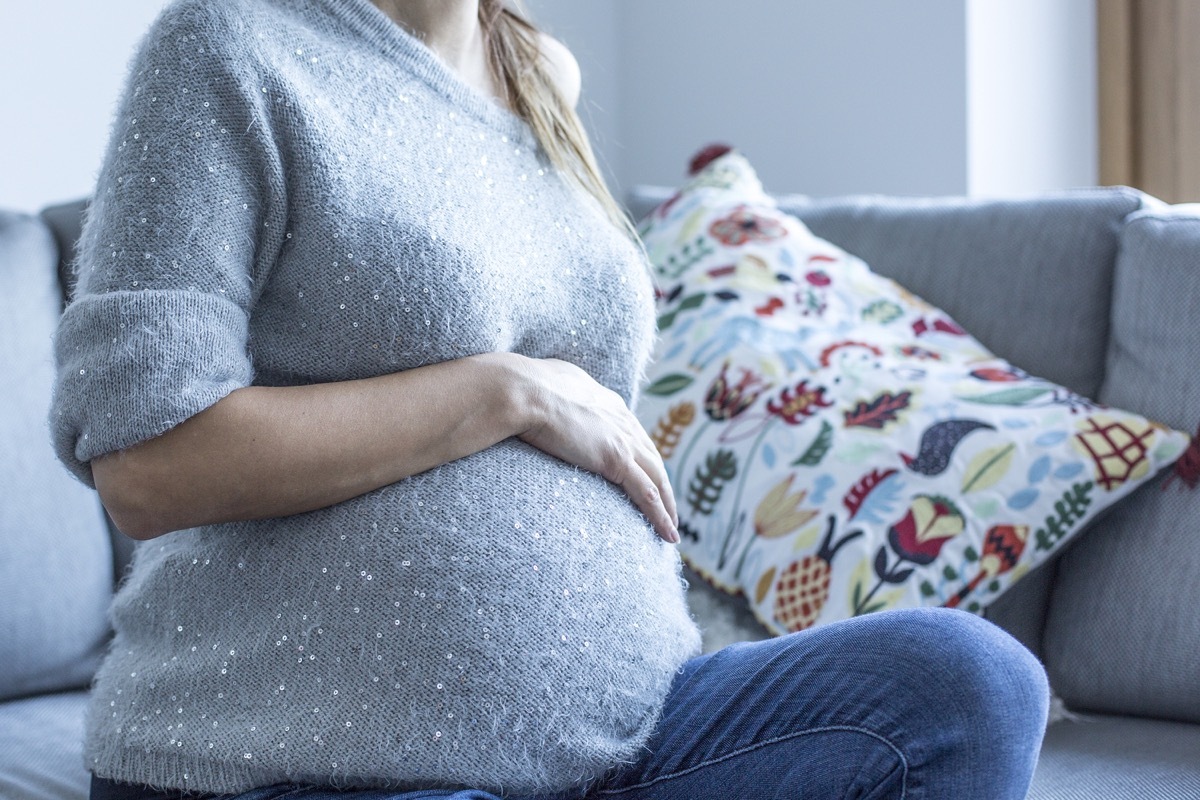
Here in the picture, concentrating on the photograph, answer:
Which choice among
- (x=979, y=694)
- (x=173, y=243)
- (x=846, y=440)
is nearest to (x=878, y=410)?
(x=846, y=440)

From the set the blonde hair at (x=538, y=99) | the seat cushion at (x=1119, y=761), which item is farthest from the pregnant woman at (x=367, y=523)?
the seat cushion at (x=1119, y=761)

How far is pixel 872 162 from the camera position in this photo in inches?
76.9

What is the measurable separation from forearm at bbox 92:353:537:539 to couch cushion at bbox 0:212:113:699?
59cm

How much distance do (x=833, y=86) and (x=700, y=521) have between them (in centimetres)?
95

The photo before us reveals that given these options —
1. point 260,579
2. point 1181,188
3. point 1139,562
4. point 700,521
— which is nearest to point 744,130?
point 1181,188

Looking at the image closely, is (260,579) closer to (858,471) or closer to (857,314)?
(858,471)

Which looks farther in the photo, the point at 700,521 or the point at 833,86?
the point at 833,86

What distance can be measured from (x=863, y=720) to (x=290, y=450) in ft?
1.33

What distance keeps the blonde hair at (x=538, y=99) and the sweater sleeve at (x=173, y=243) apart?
0.30 metres

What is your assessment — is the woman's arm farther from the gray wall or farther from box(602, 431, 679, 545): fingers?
the gray wall

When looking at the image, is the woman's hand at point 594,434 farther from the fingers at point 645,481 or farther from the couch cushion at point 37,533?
Result: the couch cushion at point 37,533

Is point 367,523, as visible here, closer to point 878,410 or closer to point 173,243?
point 173,243

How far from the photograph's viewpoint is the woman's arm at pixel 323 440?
29.8 inches

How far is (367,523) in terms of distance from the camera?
0.79 metres
